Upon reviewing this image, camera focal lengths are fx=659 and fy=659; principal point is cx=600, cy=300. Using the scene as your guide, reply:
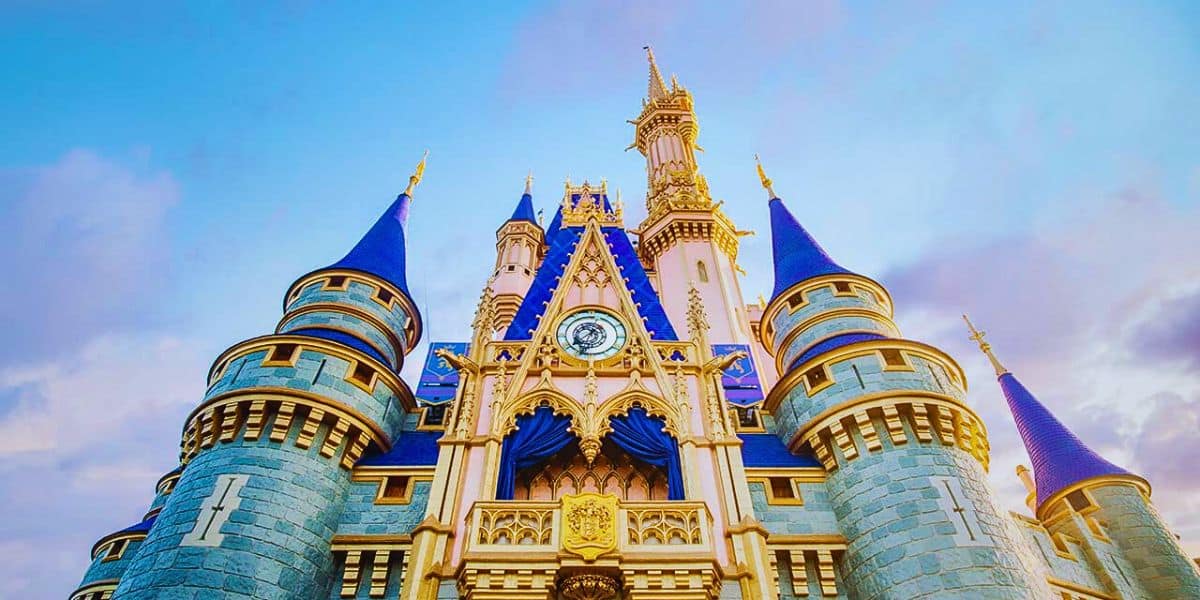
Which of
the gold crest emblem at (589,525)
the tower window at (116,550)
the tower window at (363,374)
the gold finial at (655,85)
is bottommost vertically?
→ the gold crest emblem at (589,525)

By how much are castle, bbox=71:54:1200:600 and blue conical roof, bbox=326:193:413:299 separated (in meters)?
0.21

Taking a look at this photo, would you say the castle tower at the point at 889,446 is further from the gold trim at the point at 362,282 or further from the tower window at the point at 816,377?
the gold trim at the point at 362,282

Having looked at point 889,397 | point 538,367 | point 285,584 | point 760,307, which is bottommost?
point 285,584

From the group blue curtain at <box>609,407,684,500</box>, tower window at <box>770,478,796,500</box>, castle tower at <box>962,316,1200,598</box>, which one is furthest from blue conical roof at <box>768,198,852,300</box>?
castle tower at <box>962,316,1200,598</box>

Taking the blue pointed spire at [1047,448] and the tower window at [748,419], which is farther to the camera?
the blue pointed spire at [1047,448]

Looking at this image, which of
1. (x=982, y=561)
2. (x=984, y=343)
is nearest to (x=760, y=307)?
(x=984, y=343)

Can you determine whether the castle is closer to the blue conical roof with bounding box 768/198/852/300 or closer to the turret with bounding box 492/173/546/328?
the blue conical roof with bounding box 768/198/852/300

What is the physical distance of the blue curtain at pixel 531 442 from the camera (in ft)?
55.3

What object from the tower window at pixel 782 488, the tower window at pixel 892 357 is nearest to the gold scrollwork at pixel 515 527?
the tower window at pixel 782 488

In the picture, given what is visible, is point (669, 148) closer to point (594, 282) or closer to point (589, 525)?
point (594, 282)

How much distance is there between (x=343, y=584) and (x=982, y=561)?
49.8 ft

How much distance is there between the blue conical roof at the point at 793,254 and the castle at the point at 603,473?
20cm

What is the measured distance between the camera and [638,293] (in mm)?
23750

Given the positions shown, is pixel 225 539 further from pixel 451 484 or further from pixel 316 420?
pixel 451 484
